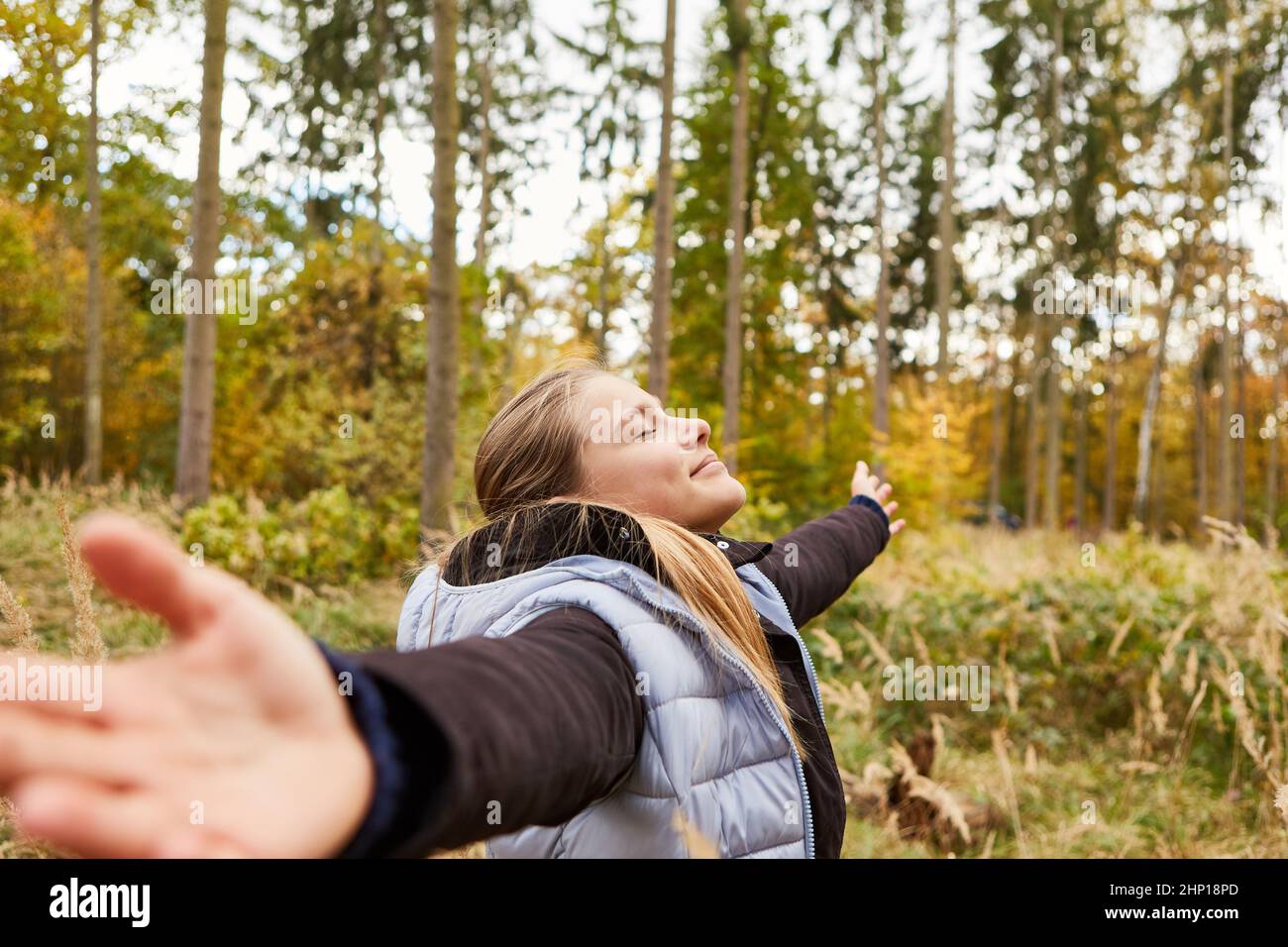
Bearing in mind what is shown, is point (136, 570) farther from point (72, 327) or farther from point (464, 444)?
Result: point (72, 327)

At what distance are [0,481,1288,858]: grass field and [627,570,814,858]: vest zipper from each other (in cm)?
185

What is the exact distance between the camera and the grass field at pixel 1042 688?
392 centimetres

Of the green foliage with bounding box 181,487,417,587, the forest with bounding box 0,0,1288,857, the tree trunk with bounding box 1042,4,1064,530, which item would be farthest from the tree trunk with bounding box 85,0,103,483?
the tree trunk with bounding box 1042,4,1064,530

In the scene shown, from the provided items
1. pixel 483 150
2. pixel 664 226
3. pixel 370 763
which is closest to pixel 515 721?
pixel 370 763

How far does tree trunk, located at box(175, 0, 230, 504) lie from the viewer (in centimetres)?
795

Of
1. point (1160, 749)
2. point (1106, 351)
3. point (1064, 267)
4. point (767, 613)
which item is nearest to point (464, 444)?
point (1160, 749)

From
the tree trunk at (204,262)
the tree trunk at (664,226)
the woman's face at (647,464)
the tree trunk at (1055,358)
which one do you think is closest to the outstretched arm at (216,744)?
the woman's face at (647,464)

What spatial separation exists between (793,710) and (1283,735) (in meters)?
4.48

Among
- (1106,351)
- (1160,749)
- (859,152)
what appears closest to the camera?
(1160,749)

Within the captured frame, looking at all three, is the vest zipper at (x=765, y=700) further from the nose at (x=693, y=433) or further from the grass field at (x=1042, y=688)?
the grass field at (x=1042, y=688)

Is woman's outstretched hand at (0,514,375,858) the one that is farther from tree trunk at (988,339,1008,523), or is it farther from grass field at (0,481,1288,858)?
tree trunk at (988,339,1008,523)

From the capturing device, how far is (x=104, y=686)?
537mm

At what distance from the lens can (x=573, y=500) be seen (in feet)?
4.78

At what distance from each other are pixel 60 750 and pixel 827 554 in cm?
196
